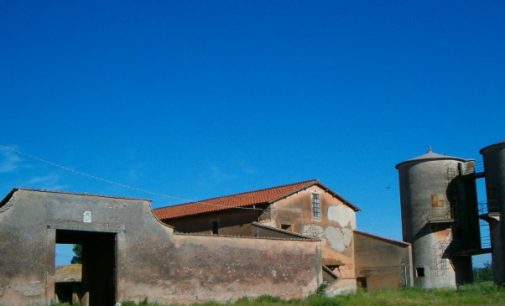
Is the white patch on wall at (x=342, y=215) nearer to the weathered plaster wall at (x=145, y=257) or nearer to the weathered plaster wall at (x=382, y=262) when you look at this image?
the weathered plaster wall at (x=382, y=262)

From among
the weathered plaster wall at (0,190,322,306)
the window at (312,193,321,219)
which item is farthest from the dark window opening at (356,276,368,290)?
A: the weathered plaster wall at (0,190,322,306)

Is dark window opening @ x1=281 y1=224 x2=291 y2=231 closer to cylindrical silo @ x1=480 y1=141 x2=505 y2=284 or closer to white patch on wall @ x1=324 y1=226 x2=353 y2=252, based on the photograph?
white patch on wall @ x1=324 y1=226 x2=353 y2=252

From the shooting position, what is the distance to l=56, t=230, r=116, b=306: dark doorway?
27.1 m

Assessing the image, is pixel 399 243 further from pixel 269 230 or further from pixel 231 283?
pixel 231 283

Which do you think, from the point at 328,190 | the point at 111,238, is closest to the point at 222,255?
the point at 111,238

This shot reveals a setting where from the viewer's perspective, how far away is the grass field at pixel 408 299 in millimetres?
27250

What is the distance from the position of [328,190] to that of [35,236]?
2016 cm

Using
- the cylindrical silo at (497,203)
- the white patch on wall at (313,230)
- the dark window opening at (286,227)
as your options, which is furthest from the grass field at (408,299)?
the dark window opening at (286,227)

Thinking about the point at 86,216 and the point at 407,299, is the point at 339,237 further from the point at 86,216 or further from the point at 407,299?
the point at 86,216

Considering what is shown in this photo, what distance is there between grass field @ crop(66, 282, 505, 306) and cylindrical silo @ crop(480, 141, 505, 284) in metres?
2.34

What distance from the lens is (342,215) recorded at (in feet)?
129

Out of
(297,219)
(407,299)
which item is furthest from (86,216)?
(407,299)

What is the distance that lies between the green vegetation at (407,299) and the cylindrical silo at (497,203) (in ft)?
7.67

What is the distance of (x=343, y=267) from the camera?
38312mm
